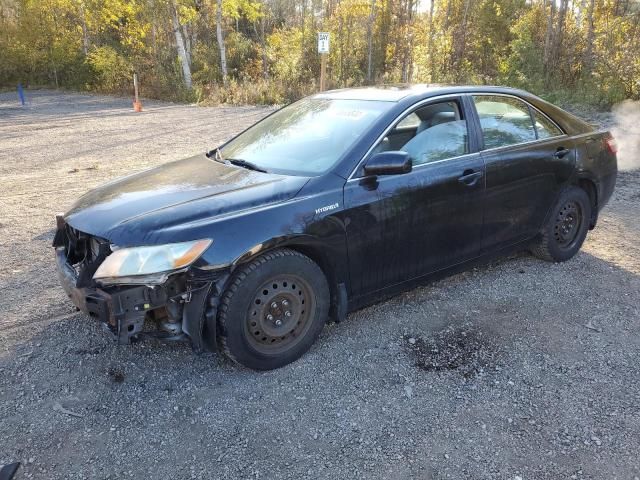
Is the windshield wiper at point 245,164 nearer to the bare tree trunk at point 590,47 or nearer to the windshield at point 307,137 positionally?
the windshield at point 307,137

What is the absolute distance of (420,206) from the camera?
3.61 meters

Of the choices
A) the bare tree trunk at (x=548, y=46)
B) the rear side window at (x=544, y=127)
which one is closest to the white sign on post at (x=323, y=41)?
the rear side window at (x=544, y=127)

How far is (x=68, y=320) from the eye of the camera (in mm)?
3779

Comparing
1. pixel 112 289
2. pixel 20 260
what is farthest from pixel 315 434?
pixel 20 260

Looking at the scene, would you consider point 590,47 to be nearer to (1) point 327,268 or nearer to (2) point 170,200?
(1) point 327,268

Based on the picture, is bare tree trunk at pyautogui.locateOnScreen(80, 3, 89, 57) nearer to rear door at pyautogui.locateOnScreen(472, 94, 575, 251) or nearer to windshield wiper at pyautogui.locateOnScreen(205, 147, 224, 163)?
windshield wiper at pyautogui.locateOnScreen(205, 147, 224, 163)

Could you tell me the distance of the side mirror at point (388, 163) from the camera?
3256mm

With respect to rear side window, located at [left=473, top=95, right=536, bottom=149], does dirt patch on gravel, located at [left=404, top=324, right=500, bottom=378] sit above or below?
below

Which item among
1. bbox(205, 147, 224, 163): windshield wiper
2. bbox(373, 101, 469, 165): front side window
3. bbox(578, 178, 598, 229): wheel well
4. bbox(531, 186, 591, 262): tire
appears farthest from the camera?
bbox(578, 178, 598, 229): wheel well

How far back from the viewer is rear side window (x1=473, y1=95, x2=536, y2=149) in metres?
4.06

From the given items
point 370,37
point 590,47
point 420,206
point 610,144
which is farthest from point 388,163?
point 370,37

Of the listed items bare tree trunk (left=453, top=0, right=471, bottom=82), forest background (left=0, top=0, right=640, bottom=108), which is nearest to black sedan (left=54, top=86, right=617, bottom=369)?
forest background (left=0, top=0, right=640, bottom=108)

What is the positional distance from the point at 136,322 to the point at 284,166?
143 centimetres

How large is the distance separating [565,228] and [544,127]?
0.98 metres
